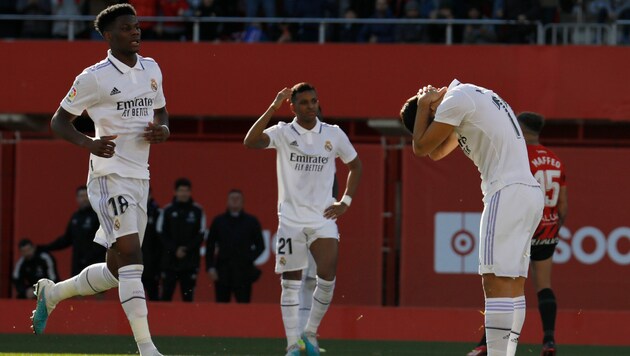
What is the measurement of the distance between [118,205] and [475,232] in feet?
31.6

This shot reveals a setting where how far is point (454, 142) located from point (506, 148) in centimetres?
40

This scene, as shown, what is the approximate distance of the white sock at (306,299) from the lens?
12.6 m

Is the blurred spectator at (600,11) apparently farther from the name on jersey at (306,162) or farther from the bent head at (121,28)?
the bent head at (121,28)

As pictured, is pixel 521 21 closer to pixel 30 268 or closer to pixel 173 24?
pixel 173 24

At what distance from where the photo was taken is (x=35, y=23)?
2014cm

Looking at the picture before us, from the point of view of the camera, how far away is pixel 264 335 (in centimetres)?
1489

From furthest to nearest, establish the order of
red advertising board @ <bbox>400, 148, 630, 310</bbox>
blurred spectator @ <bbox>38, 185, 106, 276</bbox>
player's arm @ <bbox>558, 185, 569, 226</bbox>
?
red advertising board @ <bbox>400, 148, 630, 310</bbox> < blurred spectator @ <bbox>38, 185, 106, 276</bbox> < player's arm @ <bbox>558, 185, 569, 226</bbox>

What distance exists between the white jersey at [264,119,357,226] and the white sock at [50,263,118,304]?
2.20m

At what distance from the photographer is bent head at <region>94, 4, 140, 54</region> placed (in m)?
9.66

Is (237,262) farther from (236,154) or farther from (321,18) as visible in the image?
(321,18)

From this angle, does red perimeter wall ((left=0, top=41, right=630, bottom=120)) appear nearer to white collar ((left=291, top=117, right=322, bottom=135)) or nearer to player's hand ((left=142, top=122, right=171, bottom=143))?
white collar ((left=291, top=117, right=322, bottom=135))

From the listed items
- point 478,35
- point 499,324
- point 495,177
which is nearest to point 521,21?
point 478,35

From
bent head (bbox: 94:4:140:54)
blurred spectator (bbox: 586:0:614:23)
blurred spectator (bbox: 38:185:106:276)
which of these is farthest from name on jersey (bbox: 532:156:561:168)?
blurred spectator (bbox: 586:0:614:23)

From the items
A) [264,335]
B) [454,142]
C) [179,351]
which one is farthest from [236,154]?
[454,142]
